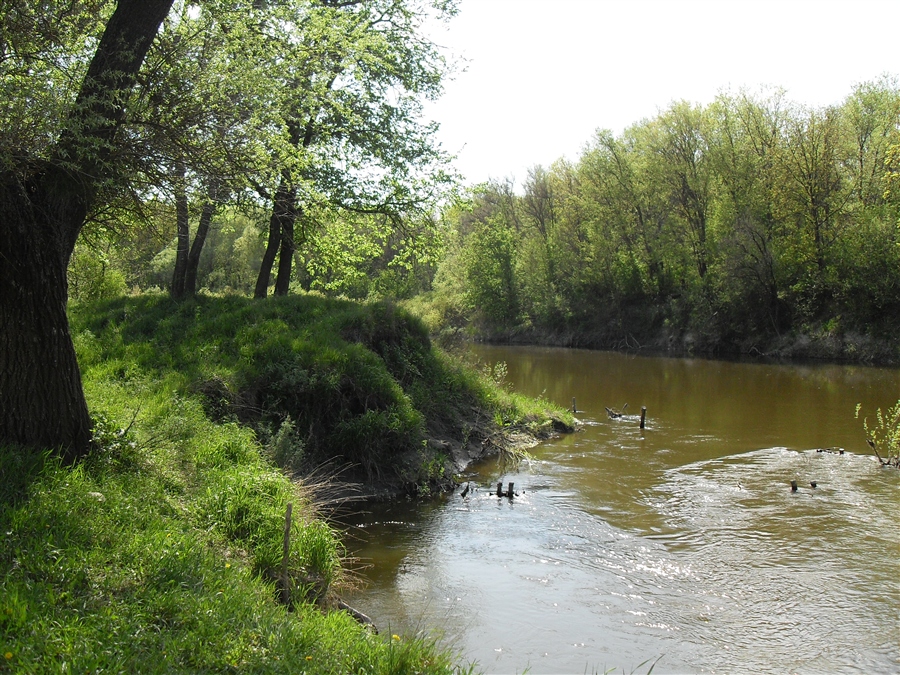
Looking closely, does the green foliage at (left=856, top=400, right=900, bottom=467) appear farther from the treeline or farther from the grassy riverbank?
the treeline

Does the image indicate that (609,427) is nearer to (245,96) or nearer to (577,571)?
(577,571)

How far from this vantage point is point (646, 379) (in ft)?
93.7

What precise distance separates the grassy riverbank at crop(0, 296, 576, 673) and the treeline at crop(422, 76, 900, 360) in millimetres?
12579

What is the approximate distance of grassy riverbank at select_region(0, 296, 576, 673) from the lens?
13.7 feet

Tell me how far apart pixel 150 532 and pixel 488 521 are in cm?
550

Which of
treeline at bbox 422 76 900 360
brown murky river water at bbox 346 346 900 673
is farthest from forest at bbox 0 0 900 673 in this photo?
treeline at bbox 422 76 900 360

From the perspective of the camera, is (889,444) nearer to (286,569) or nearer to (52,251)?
(286,569)

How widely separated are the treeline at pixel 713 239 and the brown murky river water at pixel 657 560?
46.2ft

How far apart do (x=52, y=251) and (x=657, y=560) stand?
7.62 metres

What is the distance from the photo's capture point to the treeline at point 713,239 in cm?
3506

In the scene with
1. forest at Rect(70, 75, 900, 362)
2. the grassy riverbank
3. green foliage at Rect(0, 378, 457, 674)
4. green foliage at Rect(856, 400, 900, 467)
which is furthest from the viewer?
forest at Rect(70, 75, 900, 362)

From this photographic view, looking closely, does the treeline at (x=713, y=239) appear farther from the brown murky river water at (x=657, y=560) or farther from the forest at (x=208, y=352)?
the brown murky river water at (x=657, y=560)

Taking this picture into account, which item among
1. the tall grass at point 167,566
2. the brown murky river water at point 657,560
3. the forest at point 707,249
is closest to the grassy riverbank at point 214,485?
the tall grass at point 167,566

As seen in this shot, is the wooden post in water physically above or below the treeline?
below
